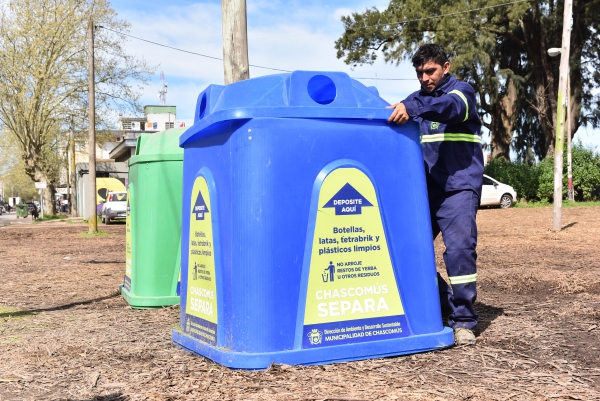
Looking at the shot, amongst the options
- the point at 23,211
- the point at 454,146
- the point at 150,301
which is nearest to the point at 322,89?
the point at 454,146

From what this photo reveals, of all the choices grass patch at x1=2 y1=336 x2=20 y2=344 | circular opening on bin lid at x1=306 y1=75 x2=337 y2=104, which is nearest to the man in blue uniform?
circular opening on bin lid at x1=306 y1=75 x2=337 y2=104

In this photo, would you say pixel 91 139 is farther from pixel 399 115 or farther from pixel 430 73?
pixel 399 115

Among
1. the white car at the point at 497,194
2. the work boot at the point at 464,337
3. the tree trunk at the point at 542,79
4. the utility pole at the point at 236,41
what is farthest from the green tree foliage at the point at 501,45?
the work boot at the point at 464,337

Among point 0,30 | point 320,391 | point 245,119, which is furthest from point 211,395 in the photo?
point 0,30

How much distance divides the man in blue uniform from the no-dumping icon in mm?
654

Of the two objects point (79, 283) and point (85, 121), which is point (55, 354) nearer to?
point (79, 283)

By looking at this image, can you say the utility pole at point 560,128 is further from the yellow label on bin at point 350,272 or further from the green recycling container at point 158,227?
the yellow label on bin at point 350,272

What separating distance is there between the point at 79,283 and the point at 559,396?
5828 mm

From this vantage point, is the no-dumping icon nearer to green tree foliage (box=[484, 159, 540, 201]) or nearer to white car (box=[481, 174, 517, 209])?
white car (box=[481, 174, 517, 209])

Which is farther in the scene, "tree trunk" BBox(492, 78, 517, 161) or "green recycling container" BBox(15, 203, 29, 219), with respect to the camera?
"green recycling container" BBox(15, 203, 29, 219)

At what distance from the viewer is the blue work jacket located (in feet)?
12.9

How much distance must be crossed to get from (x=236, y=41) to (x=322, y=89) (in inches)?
138

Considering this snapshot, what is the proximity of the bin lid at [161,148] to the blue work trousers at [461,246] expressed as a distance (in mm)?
2474

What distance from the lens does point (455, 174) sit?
3951 mm
